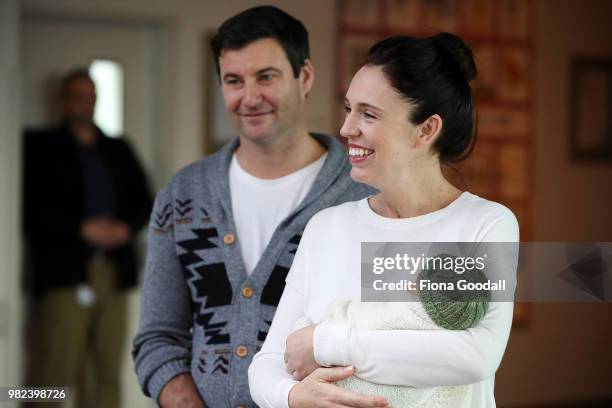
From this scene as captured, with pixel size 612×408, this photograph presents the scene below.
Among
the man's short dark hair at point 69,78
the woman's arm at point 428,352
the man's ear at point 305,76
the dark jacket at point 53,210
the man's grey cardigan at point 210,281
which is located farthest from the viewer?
the man's short dark hair at point 69,78

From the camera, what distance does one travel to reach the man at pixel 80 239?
149 inches

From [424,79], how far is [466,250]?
0.89ft

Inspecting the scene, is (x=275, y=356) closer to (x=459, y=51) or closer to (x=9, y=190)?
(x=459, y=51)

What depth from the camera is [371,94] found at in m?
1.44

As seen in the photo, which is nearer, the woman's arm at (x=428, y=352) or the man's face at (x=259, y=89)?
the woman's arm at (x=428, y=352)

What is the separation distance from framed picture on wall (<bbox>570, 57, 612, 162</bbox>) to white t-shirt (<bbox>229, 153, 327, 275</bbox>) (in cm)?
353

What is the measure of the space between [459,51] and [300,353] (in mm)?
538

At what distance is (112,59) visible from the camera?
4016 mm

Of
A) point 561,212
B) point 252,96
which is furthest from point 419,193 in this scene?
point 561,212

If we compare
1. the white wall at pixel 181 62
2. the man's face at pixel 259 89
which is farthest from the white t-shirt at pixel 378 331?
the white wall at pixel 181 62

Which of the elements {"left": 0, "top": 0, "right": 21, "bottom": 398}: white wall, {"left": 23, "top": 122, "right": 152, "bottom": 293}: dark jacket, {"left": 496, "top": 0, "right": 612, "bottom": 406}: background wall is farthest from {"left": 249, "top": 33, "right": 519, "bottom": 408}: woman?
{"left": 496, "top": 0, "right": 612, "bottom": 406}: background wall

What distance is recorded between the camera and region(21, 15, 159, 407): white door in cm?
387

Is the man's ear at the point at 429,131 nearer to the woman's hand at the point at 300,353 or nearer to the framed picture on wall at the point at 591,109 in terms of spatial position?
the woman's hand at the point at 300,353

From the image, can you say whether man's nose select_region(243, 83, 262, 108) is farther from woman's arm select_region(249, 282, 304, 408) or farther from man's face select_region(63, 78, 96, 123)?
man's face select_region(63, 78, 96, 123)
